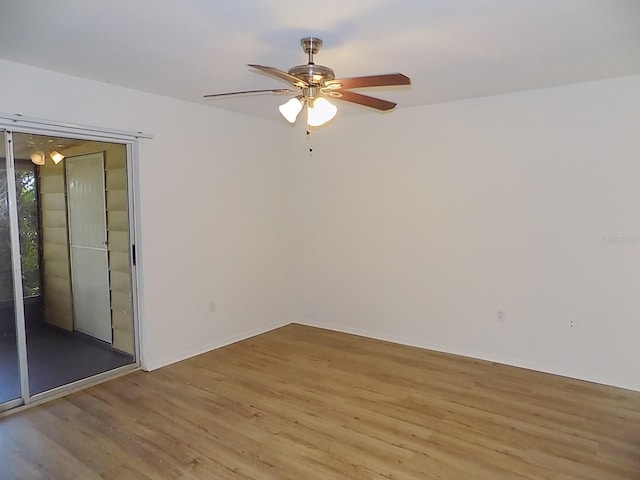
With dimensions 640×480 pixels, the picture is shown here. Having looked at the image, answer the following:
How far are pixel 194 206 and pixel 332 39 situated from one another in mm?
2335

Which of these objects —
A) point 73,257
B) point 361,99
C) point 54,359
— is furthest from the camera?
point 73,257

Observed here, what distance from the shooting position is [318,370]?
3895 mm

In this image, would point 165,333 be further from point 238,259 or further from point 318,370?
point 318,370

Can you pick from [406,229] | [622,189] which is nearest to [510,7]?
[622,189]

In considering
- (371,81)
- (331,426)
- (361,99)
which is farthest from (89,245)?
(371,81)

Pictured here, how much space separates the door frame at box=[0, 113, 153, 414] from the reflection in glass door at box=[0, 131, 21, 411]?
26 millimetres

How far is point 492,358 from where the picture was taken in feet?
13.4

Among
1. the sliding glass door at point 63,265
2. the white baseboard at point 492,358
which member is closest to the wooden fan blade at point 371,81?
the sliding glass door at point 63,265

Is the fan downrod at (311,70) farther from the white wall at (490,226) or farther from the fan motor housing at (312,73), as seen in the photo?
the white wall at (490,226)

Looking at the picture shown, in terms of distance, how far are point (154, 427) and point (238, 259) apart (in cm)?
215

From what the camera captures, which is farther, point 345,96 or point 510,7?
point 345,96

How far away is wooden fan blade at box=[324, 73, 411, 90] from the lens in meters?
2.22

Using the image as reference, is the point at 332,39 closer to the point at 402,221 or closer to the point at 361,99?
the point at 361,99

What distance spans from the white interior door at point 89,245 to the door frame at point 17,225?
290 mm
